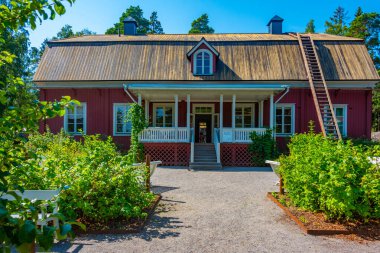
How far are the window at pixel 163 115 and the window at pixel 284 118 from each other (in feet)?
22.0

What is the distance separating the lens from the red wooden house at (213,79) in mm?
17641

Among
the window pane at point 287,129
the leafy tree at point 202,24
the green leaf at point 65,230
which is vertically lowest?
the green leaf at point 65,230

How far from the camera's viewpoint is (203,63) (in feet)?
59.7

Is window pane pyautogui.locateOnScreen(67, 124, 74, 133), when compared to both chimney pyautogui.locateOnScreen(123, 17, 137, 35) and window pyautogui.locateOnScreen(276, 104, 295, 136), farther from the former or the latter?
window pyautogui.locateOnScreen(276, 104, 295, 136)

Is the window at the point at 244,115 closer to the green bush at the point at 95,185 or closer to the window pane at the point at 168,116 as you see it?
the window pane at the point at 168,116

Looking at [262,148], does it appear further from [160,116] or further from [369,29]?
[369,29]

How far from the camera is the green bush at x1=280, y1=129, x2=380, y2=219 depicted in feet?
16.5

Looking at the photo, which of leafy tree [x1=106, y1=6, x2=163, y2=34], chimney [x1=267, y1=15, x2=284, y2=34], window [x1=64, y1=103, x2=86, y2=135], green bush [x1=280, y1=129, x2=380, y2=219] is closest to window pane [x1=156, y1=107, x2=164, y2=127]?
window [x1=64, y1=103, x2=86, y2=135]

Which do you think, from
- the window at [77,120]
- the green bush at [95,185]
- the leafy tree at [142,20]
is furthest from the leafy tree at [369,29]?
the green bush at [95,185]

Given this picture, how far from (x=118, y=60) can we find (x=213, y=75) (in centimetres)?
629

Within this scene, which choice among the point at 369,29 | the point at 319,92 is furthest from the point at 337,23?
the point at 319,92

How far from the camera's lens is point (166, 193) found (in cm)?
863

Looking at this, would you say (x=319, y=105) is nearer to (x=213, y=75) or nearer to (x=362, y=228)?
(x=213, y=75)

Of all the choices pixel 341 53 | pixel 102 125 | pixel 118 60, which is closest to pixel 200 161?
pixel 102 125
